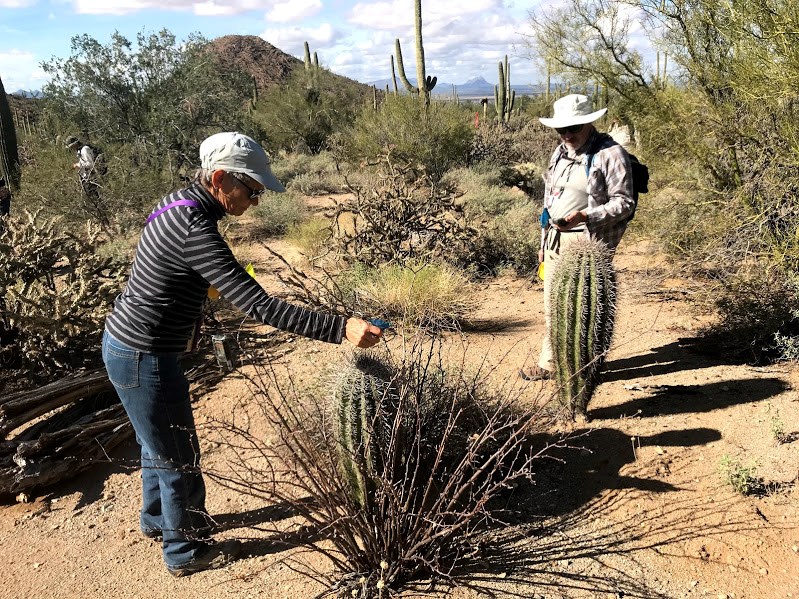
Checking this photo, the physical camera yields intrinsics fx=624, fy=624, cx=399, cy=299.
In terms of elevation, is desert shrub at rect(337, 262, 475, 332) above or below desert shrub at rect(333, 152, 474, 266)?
below

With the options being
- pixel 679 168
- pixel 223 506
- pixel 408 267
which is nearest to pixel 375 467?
pixel 223 506

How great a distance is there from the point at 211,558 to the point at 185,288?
125 centimetres

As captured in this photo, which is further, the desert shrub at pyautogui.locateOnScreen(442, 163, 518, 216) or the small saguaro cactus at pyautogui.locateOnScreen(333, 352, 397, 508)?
the desert shrub at pyautogui.locateOnScreen(442, 163, 518, 216)

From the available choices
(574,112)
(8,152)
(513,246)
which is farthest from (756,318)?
(8,152)

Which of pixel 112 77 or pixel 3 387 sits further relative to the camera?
pixel 112 77

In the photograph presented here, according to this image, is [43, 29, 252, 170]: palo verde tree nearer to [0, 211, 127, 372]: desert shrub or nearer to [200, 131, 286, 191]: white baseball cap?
[0, 211, 127, 372]: desert shrub

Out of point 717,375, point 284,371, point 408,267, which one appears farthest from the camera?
point 408,267

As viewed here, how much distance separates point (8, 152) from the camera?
11.0 metres

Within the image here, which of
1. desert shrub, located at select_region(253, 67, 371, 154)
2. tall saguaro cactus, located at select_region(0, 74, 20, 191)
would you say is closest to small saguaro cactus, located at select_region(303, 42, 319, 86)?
desert shrub, located at select_region(253, 67, 371, 154)

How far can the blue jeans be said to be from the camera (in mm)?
2461

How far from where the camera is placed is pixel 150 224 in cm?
233

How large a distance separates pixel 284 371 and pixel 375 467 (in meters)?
2.41

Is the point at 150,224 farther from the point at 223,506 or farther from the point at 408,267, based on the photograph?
the point at 408,267

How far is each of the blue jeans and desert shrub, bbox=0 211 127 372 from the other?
7.51 feet
